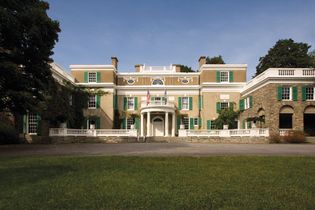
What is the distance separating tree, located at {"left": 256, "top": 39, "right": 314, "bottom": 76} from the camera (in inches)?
1628

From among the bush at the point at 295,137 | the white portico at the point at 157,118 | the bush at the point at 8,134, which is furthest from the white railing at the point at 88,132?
the bush at the point at 295,137

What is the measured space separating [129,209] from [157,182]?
1.90 meters

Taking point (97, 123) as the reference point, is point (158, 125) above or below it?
below

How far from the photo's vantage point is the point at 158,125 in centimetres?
3241

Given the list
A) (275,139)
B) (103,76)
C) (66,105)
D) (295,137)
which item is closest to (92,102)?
(103,76)

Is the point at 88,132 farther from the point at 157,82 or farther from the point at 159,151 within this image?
the point at 159,151

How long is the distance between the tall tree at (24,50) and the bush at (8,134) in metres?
5.32

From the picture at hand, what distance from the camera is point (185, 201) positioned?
484 centimetres

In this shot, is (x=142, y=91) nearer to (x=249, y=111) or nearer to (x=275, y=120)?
(x=249, y=111)

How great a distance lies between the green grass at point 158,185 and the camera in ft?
15.6

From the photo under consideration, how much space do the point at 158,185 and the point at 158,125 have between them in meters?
26.4

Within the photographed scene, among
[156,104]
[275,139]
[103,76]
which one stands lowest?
[275,139]

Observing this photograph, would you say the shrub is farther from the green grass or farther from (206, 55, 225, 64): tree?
(206, 55, 225, 64): tree

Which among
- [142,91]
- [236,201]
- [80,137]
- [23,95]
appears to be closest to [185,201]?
[236,201]
